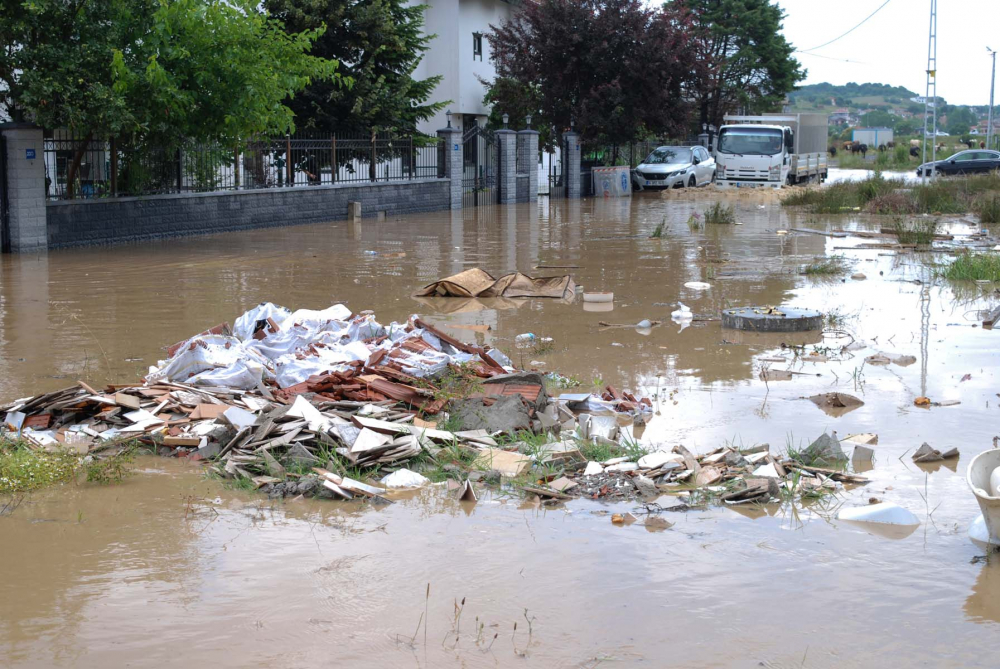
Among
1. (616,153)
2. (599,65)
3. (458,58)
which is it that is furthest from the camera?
(616,153)

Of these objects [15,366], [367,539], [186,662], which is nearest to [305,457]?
[367,539]

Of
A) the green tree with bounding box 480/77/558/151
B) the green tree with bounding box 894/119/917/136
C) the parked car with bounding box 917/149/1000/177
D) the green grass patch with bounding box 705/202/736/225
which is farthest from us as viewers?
the green tree with bounding box 894/119/917/136

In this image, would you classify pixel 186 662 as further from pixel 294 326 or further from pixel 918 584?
pixel 294 326

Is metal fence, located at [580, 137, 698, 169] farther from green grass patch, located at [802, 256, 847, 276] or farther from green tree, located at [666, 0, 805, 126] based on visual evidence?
green grass patch, located at [802, 256, 847, 276]

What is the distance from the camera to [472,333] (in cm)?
1062

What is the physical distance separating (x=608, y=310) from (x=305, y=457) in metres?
6.41

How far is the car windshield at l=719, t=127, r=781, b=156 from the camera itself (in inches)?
1501

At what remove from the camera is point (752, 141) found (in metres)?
38.4

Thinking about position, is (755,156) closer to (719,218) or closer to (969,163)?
(969,163)

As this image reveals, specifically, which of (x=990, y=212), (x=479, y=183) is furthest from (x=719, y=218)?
(x=479, y=183)

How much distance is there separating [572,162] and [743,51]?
19.5 meters

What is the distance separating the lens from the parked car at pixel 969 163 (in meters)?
43.5

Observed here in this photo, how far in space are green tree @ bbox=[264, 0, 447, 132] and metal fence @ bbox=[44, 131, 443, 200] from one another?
2.48 ft

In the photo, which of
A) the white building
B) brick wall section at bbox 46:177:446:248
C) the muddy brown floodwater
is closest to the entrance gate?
brick wall section at bbox 46:177:446:248
